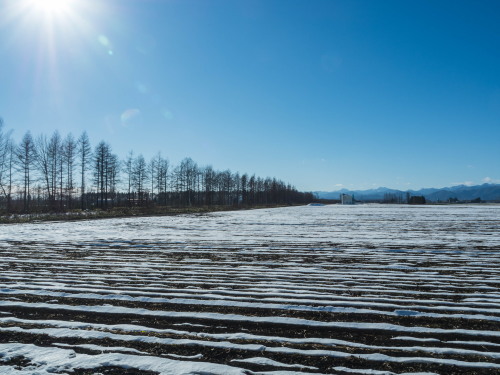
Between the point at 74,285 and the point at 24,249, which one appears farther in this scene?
the point at 24,249

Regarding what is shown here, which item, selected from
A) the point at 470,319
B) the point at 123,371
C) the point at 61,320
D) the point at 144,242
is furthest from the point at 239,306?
the point at 144,242

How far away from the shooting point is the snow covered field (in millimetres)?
3400

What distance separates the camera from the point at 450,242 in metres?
12.4

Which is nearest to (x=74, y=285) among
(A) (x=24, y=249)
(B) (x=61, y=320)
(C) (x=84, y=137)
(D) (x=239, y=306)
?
(B) (x=61, y=320)

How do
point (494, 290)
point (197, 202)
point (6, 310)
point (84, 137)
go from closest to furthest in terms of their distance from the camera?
point (6, 310) → point (494, 290) → point (84, 137) → point (197, 202)

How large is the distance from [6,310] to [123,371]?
3074 millimetres

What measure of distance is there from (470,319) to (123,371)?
4.61 metres

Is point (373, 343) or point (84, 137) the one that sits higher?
point (84, 137)

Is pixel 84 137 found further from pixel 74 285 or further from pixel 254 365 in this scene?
pixel 254 365

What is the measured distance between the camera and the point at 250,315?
4.75 meters

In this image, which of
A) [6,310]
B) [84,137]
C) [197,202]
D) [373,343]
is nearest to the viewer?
[373,343]

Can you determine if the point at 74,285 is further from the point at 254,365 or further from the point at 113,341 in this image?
the point at 254,365

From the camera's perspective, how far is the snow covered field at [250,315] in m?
3.40

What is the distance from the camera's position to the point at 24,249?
36.1 ft
